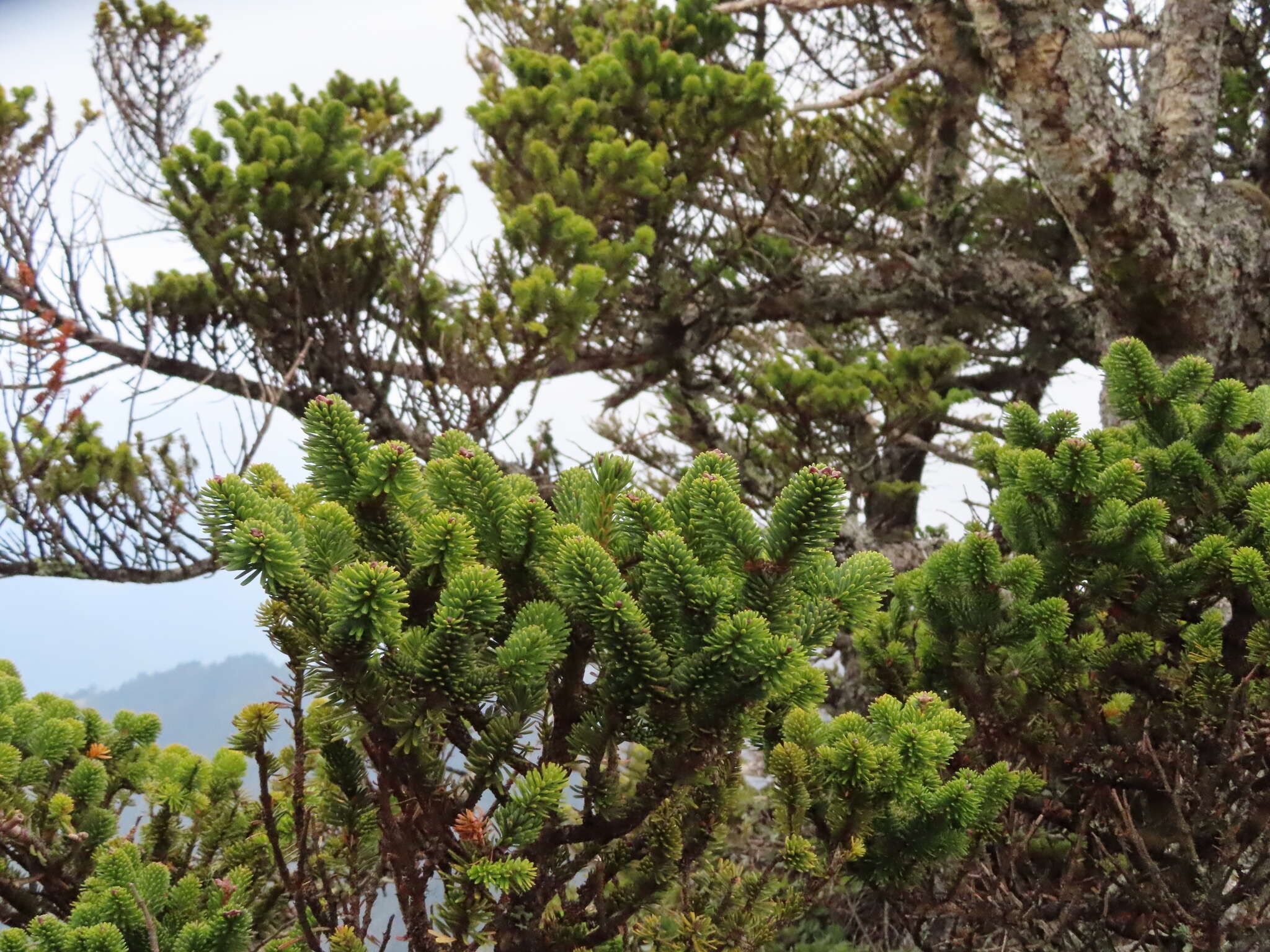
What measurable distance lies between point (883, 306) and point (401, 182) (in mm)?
3740

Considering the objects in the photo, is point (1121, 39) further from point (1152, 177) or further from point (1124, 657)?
point (1124, 657)

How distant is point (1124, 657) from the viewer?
2434 millimetres

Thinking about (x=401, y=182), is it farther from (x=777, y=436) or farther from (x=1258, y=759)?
(x=1258, y=759)

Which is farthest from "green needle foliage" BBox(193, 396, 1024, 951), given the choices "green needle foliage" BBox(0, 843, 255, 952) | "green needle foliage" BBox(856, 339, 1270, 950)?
"green needle foliage" BBox(856, 339, 1270, 950)

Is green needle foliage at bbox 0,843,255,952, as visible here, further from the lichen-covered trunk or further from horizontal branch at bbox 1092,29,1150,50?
horizontal branch at bbox 1092,29,1150,50

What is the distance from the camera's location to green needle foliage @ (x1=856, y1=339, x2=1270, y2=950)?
7.45 ft

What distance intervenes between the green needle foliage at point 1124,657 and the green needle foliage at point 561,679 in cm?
79

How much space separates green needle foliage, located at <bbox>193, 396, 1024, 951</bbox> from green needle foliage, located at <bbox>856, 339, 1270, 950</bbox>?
790mm

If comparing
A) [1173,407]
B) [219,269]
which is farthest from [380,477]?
[219,269]

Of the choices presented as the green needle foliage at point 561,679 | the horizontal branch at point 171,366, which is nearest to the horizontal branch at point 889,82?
the horizontal branch at point 171,366

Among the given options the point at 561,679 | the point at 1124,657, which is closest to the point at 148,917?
the point at 561,679

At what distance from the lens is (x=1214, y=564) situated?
233cm

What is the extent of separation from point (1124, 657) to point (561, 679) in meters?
1.71

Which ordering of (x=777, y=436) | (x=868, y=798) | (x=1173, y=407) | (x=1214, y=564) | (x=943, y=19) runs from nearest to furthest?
(x=868, y=798) → (x=1214, y=564) → (x=1173, y=407) → (x=943, y=19) → (x=777, y=436)
